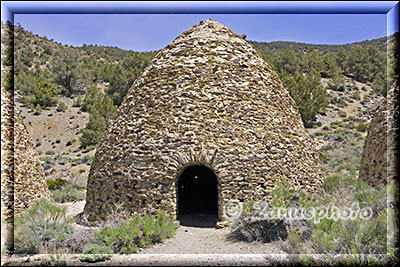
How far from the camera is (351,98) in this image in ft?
124

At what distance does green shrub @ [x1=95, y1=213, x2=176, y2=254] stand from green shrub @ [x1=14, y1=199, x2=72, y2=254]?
37.6 inches

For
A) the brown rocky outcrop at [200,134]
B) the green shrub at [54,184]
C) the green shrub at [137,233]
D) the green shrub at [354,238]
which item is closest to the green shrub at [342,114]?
the brown rocky outcrop at [200,134]

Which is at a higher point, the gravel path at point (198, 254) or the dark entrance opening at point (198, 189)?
the dark entrance opening at point (198, 189)

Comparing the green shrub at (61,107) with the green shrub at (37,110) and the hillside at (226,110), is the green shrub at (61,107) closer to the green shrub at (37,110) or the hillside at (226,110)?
the hillside at (226,110)

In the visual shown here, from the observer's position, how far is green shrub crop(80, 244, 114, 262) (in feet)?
19.3

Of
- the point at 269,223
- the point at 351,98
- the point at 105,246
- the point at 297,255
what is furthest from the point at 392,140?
the point at 351,98

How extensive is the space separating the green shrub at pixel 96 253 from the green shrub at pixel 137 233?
0.22 m

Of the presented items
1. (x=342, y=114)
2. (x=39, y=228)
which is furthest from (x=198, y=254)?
(x=342, y=114)

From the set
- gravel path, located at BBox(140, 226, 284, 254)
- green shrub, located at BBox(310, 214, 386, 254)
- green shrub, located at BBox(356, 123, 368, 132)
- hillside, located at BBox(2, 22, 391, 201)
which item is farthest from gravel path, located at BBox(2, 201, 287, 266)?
green shrub, located at BBox(356, 123, 368, 132)

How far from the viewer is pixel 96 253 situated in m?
6.03

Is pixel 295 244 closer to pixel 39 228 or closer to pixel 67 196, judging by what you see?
pixel 39 228

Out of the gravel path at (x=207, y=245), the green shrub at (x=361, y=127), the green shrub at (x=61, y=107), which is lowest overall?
the gravel path at (x=207, y=245)

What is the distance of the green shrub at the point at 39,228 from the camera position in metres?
6.36

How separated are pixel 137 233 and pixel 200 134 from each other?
109 inches
